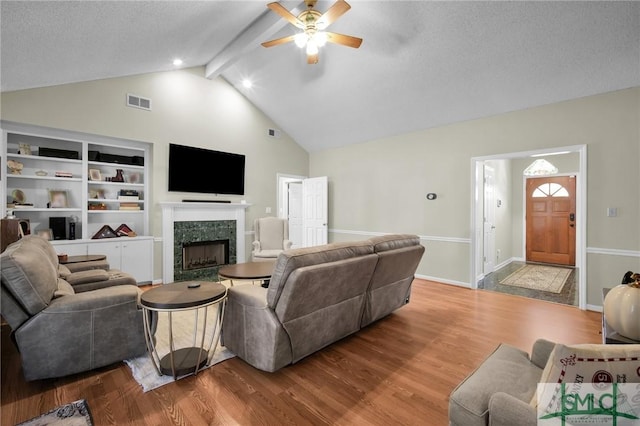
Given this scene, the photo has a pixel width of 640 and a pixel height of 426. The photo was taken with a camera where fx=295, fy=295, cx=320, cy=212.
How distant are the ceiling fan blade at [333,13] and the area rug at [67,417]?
352cm

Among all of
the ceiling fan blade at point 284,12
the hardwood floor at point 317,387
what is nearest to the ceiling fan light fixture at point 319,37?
the ceiling fan blade at point 284,12

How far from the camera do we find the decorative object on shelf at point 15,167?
3861 mm

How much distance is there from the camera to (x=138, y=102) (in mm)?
4699

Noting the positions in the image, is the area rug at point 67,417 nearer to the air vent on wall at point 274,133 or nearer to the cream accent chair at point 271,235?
the cream accent chair at point 271,235

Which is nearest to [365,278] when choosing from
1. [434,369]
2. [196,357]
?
[434,369]

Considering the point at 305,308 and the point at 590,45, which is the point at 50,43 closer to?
the point at 305,308

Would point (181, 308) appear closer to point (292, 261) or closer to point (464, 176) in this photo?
point (292, 261)

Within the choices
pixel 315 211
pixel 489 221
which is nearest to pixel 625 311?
pixel 489 221

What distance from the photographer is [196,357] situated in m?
2.41

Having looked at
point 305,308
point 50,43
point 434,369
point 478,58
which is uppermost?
point 478,58

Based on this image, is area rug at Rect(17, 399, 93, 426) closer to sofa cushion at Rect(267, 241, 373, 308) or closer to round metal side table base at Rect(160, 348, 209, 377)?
round metal side table base at Rect(160, 348, 209, 377)

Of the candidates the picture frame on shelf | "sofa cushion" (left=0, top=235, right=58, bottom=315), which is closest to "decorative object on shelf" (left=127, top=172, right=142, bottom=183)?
the picture frame on shelf

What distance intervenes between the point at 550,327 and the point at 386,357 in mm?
2046

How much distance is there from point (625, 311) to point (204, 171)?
5539mm
